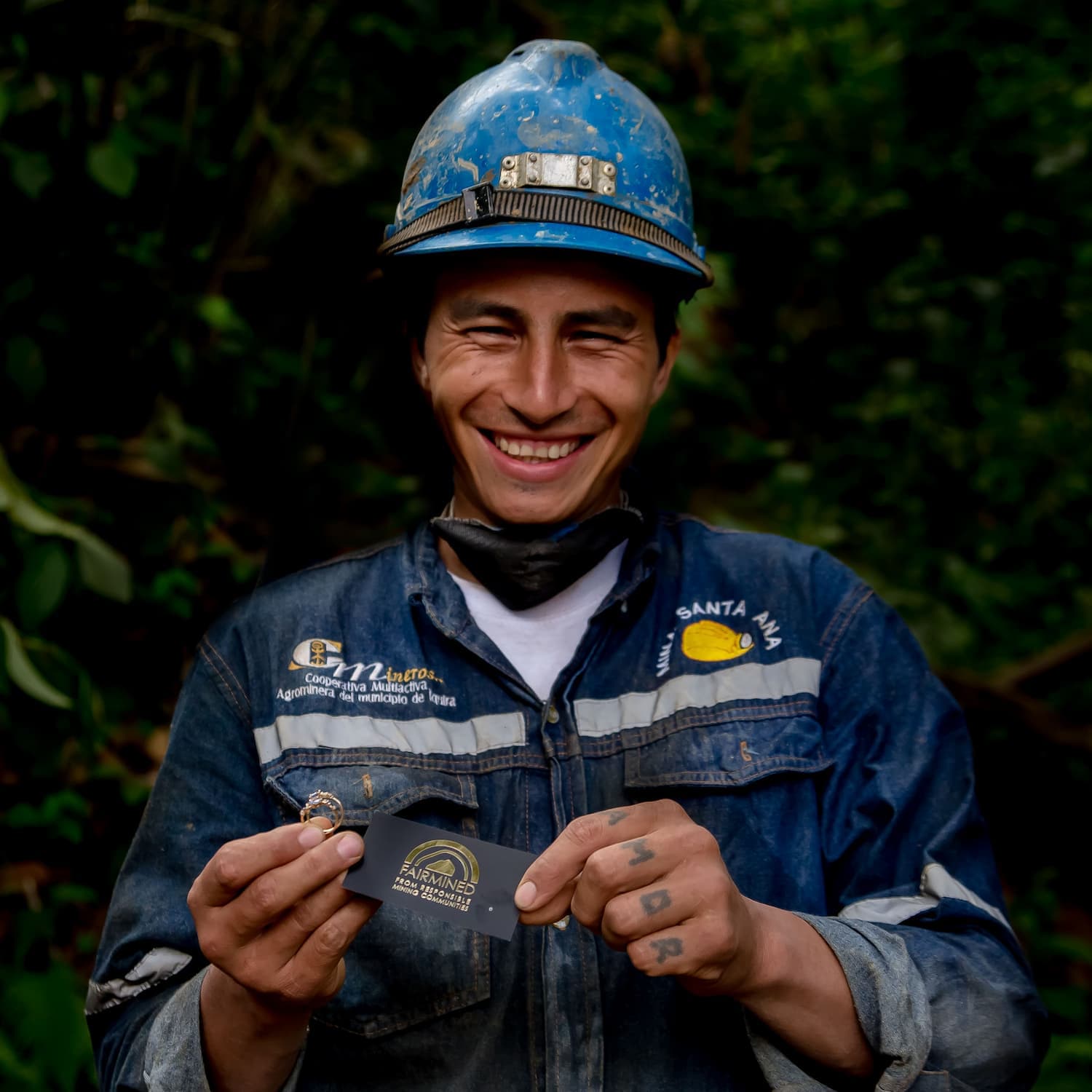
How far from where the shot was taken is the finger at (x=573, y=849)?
157 centimetres

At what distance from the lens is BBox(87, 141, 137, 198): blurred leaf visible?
2.83 m

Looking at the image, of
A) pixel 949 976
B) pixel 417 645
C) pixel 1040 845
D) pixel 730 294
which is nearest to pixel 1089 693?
pixel 1040 845

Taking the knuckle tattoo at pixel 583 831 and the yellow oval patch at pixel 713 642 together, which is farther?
the yellow oval patch at pixel 713 642

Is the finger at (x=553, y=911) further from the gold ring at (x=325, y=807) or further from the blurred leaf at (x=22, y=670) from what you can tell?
the blurred leaf at (x=22, y=670)

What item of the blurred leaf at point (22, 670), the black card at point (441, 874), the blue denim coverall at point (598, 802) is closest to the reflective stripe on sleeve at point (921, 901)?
the blue denim coverall at point (598, 802)

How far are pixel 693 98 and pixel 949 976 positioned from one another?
5.21 meters

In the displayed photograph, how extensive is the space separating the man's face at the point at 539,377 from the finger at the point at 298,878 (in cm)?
81

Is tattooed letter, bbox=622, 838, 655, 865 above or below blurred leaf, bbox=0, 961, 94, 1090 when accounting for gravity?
above

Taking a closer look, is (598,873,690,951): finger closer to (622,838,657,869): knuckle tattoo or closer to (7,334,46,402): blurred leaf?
(622,838,657,869): knuckle tattoo

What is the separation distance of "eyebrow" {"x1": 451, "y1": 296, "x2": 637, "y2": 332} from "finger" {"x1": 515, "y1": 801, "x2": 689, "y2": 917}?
100 cm

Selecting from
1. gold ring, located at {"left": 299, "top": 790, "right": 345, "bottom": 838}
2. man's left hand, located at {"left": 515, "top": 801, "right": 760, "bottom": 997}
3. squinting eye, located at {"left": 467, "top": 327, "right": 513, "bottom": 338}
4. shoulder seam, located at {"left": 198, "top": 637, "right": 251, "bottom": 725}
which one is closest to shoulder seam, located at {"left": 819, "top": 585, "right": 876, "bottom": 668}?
man's left hand, located at {"left": 515, "top": 801, "right": 760, "bottom": 997}

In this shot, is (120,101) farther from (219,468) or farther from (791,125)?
(791,125)

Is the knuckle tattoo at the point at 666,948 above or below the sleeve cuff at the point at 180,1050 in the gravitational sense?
above

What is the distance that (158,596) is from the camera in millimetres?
3502
